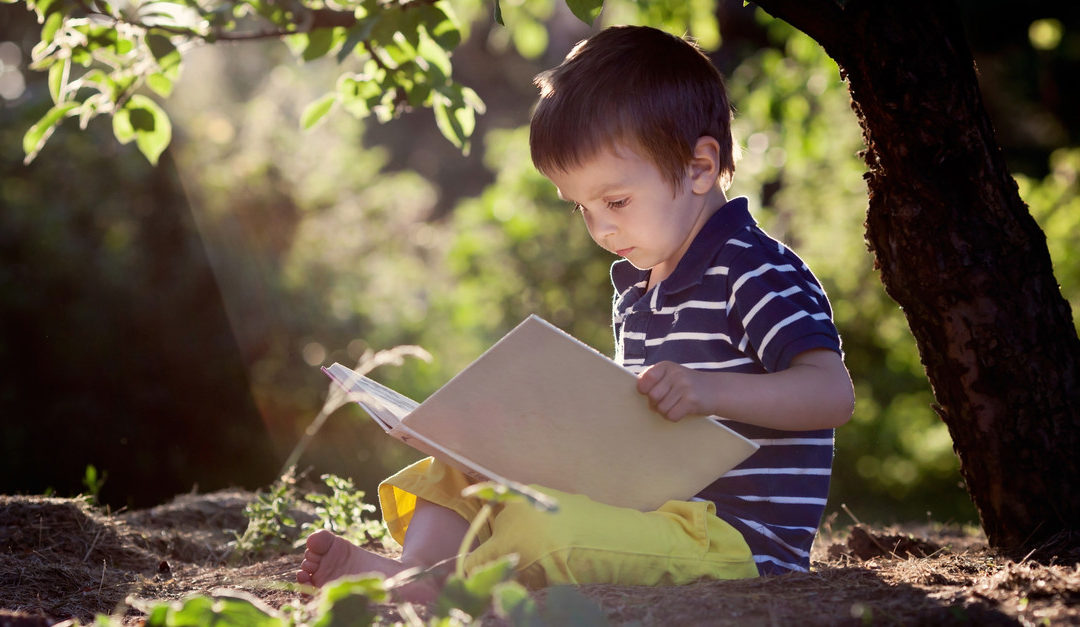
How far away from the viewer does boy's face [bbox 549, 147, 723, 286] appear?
6.81 feet

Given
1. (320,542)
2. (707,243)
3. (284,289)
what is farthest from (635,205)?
(284,289)

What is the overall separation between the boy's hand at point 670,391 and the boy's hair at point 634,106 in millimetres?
596

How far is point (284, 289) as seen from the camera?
20.6 feet

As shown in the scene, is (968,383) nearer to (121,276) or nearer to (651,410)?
(651,410)

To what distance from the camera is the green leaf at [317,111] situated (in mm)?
2838

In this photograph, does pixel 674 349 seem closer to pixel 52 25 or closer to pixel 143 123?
pixel 143 123

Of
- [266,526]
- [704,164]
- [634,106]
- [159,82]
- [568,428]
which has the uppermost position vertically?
[159,82]

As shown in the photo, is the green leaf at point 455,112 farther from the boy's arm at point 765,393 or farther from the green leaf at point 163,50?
the boy's arm at point 765,393

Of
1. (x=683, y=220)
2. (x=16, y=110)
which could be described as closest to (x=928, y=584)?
(x=683, y=220)

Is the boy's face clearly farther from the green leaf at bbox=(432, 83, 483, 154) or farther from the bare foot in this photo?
the bare foot

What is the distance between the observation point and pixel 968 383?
2.09m

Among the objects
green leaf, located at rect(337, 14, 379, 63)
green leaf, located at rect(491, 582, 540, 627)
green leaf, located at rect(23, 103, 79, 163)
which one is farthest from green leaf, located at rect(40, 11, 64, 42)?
green leaf, located at rect(491, 582, 540, 627)

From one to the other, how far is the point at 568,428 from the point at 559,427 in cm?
2

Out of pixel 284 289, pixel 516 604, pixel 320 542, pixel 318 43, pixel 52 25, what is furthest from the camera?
pixel 284 289
